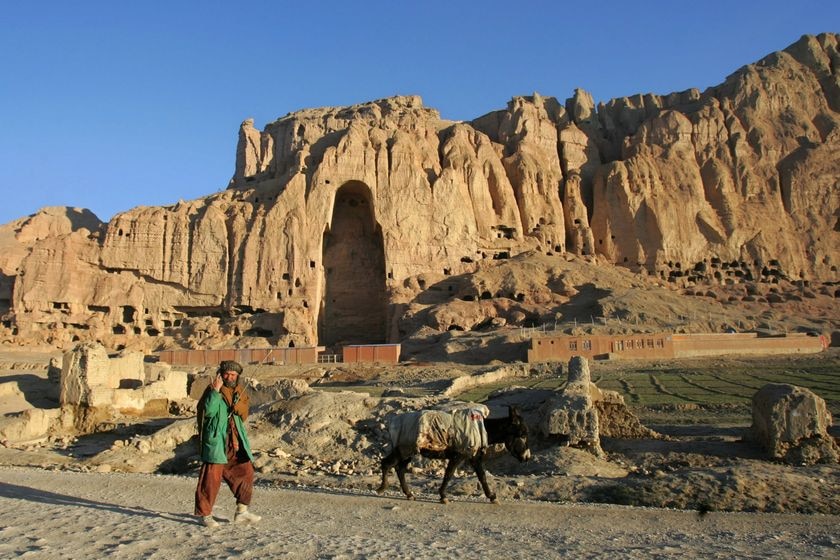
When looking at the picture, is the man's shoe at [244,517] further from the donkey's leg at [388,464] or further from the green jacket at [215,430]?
the donkey's leg at [388,464]

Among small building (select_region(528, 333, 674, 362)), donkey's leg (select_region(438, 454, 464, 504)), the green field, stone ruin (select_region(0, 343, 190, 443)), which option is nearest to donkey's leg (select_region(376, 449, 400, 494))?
donkey's leg (select_region(438, 454, 464, 504))

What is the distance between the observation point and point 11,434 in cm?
1509

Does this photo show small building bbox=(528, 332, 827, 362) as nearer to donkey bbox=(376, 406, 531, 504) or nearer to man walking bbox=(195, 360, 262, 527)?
donkey bbox=(376, 406, 531, 504)

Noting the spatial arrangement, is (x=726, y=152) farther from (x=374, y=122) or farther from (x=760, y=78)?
(x=374, y=122)

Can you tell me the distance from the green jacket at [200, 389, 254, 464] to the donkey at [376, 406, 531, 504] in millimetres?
1928

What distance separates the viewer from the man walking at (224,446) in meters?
6.25

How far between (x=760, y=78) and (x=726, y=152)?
9919mm

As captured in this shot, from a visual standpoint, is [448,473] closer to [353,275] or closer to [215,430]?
[215,430]

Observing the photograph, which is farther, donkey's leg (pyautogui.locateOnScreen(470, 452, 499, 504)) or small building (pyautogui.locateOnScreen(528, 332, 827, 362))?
small building (pyautogui.locateOnScreen(528, 332, 827, 362))

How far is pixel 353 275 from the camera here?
181 feet

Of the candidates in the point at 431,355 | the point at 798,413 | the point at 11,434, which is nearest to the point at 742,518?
the point at 798,413

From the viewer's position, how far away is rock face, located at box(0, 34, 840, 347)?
2014 inches

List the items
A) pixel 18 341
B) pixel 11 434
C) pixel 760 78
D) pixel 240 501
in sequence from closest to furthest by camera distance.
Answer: pixel 240 501, pixel 11 434, pixel 18 341, pixel 760 78

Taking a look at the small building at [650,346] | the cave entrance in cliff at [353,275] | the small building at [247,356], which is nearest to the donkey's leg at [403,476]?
the small building at [650,346]
